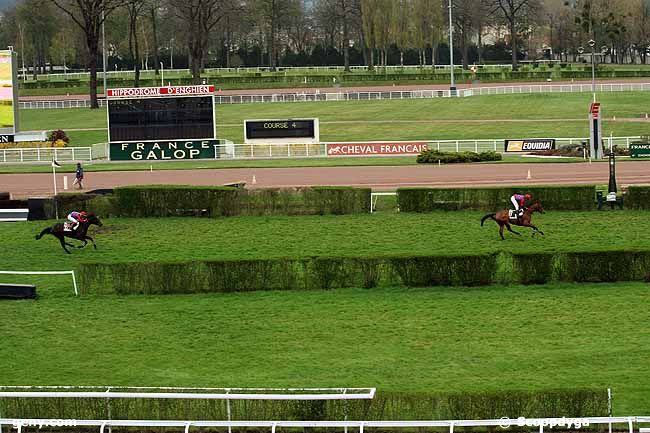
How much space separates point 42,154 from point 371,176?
16909 millimetres

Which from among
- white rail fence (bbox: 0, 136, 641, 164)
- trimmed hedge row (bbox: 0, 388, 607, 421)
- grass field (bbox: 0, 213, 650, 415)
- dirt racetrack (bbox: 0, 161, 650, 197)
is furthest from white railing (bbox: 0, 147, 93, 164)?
trimmed hedge row (bbox: 0, 388, 607, 421)

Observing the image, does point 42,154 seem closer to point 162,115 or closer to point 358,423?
point 162,115

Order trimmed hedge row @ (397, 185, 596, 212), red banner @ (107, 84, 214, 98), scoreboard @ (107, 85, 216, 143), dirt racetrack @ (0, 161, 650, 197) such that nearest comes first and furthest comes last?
trimmed hedge row @ (397, 185, 596, 212) < dirt racetrack @ (0, 161, 650, 197) < scoreboard @ (107, 85, 216, 143) < red banner @ (107, 84, 214, 98)

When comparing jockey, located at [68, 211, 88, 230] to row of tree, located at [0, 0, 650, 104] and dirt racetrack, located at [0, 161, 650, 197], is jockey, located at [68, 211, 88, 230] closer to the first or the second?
dirt racetrack, located at [0, 161, 650, 197]

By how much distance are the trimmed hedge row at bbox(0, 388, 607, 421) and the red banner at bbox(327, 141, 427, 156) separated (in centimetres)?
3452

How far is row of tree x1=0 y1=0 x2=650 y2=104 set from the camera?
103 m

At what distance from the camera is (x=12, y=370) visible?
1744 centimetres

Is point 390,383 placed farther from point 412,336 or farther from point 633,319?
point 633,319

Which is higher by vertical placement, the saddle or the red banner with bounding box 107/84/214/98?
the red banner with bounding box 107/84/214/98

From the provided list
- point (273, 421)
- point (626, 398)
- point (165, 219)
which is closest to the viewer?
point (273, 421)

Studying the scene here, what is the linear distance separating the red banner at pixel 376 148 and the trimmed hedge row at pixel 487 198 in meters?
16.7

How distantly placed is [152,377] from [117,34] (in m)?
103

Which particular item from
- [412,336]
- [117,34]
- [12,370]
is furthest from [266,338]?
[117,34]

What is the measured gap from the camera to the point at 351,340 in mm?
18844
